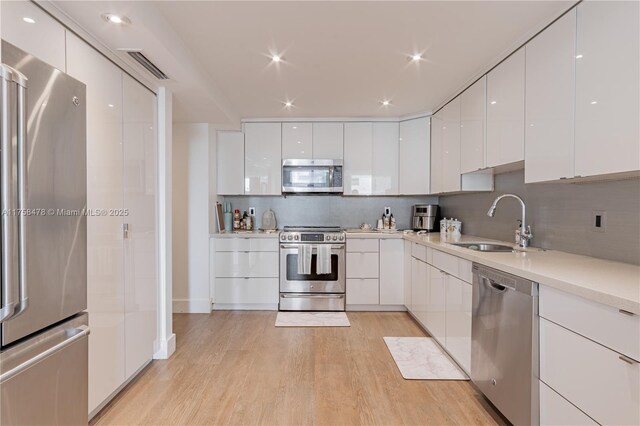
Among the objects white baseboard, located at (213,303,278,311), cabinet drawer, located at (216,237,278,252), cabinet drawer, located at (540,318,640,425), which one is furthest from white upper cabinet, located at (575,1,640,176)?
white baseboard, located at (213,303,278,311)

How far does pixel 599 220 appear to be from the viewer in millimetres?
1897

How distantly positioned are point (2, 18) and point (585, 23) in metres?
2.57

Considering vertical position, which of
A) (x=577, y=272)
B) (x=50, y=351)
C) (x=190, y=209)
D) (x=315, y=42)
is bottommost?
(x=50, y=351)

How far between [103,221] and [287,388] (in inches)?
60.9

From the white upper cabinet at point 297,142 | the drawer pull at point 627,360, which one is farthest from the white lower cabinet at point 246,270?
the drawer pull at point 627,360

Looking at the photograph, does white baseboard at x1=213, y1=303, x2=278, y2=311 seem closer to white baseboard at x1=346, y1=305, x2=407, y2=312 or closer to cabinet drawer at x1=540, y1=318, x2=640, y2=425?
white baseboard at x1=346, y1=305, x2=407, y2=312

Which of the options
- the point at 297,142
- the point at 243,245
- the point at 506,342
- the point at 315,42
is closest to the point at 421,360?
the point at 506,342

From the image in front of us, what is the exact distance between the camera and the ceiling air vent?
6.64ft

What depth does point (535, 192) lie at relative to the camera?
2.47m

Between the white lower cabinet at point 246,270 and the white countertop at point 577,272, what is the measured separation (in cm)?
224

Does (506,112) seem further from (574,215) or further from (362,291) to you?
Result: (362,291)

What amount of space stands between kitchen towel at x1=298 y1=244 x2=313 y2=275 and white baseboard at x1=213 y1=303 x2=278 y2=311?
541mm

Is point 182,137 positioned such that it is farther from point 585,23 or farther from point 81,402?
point 585,23

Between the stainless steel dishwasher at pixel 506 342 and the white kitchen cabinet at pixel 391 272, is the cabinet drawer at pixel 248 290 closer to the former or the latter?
the white kitchen cabinet at pixel 391 272
